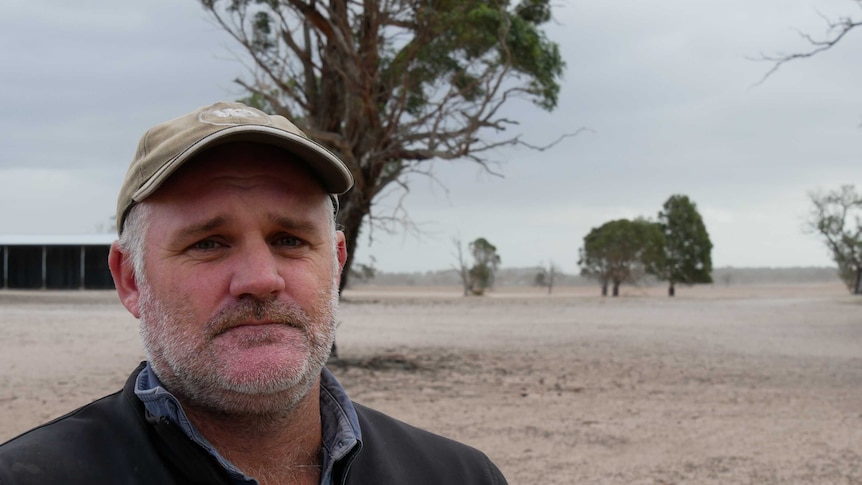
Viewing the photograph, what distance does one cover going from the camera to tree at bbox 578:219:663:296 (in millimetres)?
54344

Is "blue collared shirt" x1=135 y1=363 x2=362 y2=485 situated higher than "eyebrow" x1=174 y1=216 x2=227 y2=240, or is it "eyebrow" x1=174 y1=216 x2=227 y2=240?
"eyebrow" x1=174 y1=216 x2=227 y2=240

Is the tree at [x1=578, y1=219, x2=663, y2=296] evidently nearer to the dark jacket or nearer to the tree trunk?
the tree trunk

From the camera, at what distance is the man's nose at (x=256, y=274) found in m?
1.54

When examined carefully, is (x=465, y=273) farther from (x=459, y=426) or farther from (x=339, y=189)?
(x=339, y=189)

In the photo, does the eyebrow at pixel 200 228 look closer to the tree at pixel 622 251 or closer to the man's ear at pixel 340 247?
the man's ear at pixel 340 247

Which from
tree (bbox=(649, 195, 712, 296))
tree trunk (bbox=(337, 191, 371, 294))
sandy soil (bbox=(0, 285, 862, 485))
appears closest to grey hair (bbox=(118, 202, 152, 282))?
sandy soil (bbox=(0, 285, 862, 485))

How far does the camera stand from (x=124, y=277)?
1.77 metres

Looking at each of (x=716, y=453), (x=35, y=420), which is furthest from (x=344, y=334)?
(x=716, y=453)

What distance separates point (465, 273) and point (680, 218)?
16.3 metres

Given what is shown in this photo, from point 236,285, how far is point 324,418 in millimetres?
398

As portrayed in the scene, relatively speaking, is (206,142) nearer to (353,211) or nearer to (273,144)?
(273,144)

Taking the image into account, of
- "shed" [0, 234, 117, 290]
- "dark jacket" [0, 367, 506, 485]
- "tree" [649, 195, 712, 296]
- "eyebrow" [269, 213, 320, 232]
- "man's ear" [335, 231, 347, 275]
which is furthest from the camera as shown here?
"tree" [649, 195, 712, 296]

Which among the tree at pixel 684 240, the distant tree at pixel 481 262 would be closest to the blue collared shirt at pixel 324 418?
the distant tree at pixel 481 262

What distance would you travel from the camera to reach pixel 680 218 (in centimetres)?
6006
